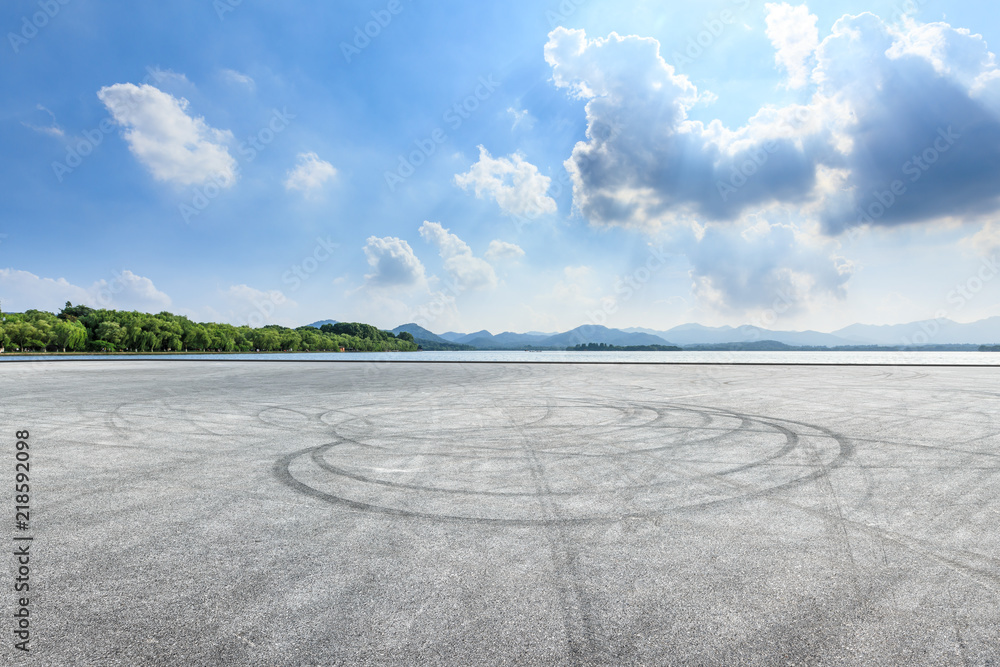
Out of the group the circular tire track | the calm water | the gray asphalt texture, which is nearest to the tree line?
the calm water

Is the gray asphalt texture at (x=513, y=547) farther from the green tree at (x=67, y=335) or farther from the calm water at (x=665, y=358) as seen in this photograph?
the green tree at (x=67, y=335)

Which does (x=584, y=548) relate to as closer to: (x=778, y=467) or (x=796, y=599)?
(x=796, y=599)

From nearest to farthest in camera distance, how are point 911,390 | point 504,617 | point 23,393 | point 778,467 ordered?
1. point 504,617
2. point 778,467
3. point 23,393
4. point 911,390

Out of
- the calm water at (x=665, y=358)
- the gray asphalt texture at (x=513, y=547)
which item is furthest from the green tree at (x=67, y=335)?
the gray asphalt texture at (x=513, y=547)

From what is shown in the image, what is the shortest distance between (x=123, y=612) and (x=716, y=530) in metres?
4.53

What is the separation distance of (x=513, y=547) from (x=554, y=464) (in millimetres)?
2784

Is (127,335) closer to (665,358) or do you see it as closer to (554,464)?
(665,358)

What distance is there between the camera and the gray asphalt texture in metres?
2.70

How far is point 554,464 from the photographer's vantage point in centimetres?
661

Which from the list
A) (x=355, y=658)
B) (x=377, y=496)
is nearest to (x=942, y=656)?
(x=355, y=658)

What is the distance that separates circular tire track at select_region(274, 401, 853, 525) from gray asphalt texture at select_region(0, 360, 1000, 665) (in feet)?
0.17

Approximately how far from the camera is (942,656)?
2.59 m

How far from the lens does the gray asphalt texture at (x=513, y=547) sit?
2699 millimetres

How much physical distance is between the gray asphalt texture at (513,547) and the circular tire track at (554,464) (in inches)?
2.0
